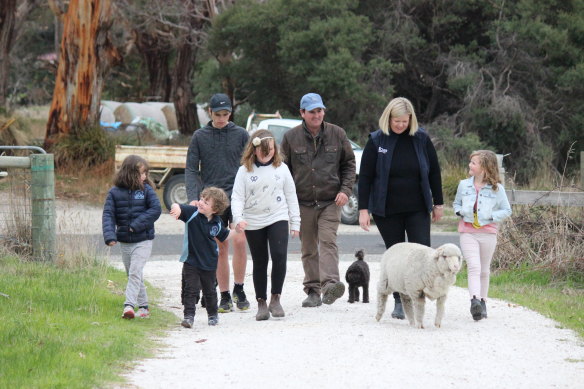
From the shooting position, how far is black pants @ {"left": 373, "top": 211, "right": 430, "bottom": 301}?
28.8 feet

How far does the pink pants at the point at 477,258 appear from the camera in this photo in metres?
8.75

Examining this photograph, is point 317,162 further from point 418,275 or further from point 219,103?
point 418,275

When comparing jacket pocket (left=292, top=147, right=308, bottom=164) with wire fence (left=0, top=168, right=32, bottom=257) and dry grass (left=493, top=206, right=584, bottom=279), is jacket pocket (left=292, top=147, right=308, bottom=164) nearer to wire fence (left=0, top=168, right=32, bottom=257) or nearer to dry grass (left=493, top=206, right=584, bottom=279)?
wire fence (left=0, top=168, right=32, bottom=257)

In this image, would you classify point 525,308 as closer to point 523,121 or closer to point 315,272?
point 315,272

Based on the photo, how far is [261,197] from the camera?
8703 millimetres

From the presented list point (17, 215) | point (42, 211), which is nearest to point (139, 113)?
point (17, 215)

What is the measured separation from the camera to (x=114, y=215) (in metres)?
8.49

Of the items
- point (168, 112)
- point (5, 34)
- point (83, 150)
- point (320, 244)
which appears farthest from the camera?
point (168, 112)

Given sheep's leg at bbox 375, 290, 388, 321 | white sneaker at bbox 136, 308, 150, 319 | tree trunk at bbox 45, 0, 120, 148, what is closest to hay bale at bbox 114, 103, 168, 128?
tree trunk at bbox 45, 0, 120, 148

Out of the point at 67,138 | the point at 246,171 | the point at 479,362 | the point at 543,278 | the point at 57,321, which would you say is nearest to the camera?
the point at 479,362

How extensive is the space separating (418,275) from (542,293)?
328 cm

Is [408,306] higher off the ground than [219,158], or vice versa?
[219,158]

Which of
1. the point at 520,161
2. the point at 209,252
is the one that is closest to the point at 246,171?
the point at 209,252

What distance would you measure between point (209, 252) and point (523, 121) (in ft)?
67.3
